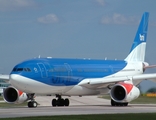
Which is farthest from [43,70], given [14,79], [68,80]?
[68,80]

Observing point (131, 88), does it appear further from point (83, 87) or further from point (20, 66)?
point (20, 66)

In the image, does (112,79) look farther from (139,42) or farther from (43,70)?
(139,42)

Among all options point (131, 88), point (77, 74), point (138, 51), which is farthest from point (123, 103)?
point (138, 51)

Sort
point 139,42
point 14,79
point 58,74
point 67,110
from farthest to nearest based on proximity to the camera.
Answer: point 139,42, point 58,74, point 14,79, point 67,110

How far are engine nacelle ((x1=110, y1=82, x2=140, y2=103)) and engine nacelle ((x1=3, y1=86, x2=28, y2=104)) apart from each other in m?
7.96

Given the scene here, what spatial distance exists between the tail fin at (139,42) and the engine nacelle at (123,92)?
12.4m

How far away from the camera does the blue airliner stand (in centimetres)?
4725

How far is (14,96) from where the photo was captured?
169 feet

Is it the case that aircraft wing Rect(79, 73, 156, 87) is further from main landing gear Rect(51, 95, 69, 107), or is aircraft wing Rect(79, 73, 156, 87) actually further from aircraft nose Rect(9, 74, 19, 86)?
aircraft nose Rect(9, 74, 19, 86)

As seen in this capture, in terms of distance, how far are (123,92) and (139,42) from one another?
14.1 metres

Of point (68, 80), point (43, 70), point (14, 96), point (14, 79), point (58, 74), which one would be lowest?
point (14, 96)

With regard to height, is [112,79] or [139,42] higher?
[139,42]

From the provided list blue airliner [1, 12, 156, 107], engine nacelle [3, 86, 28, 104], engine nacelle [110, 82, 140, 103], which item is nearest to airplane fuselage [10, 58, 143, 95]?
blue airliner [1, 12, 156, 107]

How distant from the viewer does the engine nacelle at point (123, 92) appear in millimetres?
49125
